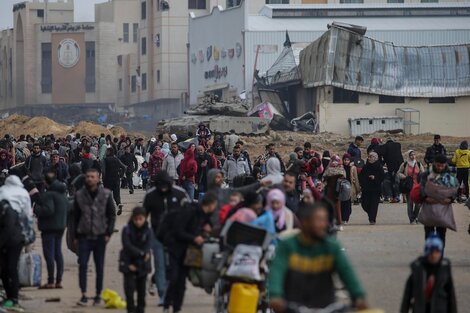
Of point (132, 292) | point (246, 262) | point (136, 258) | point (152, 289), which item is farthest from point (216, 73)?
point (246, 262)

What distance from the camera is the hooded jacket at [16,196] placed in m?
16.0

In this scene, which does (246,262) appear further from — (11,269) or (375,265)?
(375,265)

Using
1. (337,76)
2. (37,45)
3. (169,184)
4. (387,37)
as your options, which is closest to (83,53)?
(37,45)

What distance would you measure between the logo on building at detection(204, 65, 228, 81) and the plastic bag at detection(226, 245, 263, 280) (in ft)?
246

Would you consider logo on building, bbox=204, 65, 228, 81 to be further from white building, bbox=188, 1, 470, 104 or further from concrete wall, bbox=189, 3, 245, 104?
concrete wall, bbox=189, 3, 245, 104

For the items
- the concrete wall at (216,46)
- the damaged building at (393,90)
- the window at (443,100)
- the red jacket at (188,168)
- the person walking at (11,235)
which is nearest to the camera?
the person walking at (11,235)

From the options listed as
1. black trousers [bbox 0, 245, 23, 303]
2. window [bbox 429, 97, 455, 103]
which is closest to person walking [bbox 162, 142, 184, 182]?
black trousers [bbox 0, 245, 23, 303]

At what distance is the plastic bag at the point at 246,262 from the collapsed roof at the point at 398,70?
5375 cm

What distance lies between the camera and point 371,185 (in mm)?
26766

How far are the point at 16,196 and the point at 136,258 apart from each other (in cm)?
198

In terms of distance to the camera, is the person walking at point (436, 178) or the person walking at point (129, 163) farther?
the person walking at point (129, 163)

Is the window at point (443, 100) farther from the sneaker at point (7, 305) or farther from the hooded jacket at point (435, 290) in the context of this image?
the hooded jacket at point (435, 290)

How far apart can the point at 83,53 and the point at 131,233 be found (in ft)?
421

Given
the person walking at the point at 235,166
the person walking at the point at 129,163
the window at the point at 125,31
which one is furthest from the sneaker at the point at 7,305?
the window at the point at 125,31
